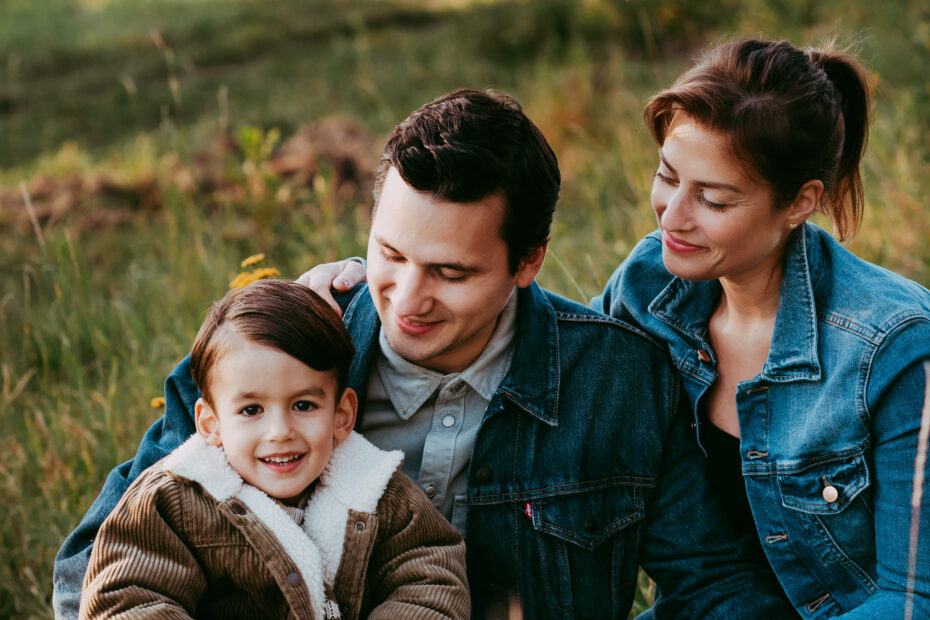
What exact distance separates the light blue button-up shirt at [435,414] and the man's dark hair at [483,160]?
1.03 feet

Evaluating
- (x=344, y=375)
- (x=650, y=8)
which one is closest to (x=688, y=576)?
(x=344, y=375)

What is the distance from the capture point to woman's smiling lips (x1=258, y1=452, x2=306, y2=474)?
2.01 meters

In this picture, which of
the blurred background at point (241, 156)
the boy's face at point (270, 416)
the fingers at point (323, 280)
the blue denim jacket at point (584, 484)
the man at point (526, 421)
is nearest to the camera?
the boy's face at point (270, 416)

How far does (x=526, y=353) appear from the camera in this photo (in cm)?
242

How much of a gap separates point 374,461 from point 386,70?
8.18 meters

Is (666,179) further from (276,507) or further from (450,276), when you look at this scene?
(276,507)

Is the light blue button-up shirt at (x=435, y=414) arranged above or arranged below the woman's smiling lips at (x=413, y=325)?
below

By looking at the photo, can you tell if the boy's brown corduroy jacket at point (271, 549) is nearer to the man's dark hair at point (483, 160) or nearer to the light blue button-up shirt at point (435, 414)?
the light blue button-up shirt at point (435, 414)

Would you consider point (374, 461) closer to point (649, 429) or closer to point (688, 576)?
point (649, 429)

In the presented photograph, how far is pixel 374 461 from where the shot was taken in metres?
2.14

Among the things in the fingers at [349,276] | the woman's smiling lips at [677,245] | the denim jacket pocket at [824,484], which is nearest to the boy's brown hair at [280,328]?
the fingers at [349,276]

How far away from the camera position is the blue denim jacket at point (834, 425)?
2.05m

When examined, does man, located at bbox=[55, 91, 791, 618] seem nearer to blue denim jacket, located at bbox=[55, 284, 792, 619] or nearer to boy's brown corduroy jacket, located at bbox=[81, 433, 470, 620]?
blue denim jacket, located at bbox=[55, 284, 792, 619]

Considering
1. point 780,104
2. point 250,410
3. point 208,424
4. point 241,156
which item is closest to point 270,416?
point 250,410
